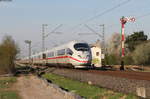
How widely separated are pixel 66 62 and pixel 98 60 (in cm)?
1751

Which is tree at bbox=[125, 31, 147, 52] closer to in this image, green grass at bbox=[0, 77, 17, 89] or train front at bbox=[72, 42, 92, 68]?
train front at bbox=[72, 42, 92, 68]

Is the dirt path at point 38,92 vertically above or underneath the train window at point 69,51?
underneath

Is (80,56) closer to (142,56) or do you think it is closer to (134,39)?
(142,56)

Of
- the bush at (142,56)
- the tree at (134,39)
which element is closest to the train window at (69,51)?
the bush at (142,56)

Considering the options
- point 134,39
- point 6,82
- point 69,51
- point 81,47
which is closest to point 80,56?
point 81,47

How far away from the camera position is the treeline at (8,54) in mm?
62875

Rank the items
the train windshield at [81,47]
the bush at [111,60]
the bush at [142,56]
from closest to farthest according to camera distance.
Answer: the train windshield at [81,47] < the bush at [111,60] < the bush at [142,56]

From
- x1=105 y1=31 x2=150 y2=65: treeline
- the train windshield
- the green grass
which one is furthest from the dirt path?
x1=105 y1=31 x2=150 y2=65: treeline

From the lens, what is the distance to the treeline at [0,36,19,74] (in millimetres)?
62875

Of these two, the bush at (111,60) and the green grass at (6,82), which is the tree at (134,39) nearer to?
the bush at (111,60)

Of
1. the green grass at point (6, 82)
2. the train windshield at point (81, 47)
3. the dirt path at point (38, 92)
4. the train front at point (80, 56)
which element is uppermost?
the train windshield at point (81, 47)

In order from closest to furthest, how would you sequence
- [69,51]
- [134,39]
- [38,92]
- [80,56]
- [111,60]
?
[38,92]
[80,56]
[69,51]
[111,60]
[134,39]

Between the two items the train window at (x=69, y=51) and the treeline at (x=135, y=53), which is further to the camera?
the treeline at (x=135, y=53)

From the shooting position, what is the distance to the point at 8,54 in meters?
67.0
